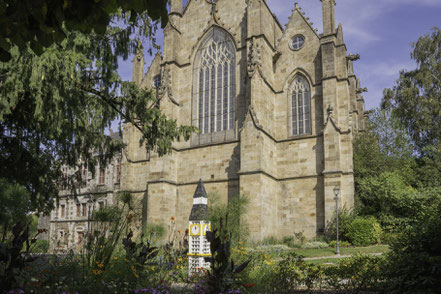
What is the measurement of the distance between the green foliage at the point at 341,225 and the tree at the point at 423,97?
10705 millimetres

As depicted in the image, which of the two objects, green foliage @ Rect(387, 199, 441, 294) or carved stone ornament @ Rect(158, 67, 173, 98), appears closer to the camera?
green foliage @ Rect(387, 199, 441, 294)

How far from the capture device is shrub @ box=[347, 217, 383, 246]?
2027cm

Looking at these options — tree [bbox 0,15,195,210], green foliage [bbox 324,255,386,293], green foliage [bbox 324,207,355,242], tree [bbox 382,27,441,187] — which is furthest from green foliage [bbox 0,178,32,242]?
tree [bbox 382,27,441,187]

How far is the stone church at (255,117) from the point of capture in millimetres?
22875

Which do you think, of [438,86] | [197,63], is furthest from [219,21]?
[438,86]

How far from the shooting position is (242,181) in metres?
22.5

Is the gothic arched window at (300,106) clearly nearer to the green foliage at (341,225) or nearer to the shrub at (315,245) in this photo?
the green foliage at (341,225)

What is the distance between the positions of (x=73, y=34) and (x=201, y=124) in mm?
16904

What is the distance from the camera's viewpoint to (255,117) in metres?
22.9

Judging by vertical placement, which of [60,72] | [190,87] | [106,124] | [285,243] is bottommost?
[285,243]

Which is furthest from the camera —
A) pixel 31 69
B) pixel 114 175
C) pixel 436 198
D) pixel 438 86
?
pixel 114 175

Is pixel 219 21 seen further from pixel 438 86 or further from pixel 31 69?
pixel 31 69

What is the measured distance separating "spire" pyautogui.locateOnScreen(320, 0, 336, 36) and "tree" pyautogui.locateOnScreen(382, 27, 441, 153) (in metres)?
8.94

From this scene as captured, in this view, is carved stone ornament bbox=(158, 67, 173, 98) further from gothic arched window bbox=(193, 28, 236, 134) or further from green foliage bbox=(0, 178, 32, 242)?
green foliage bbox=(0, 178, 32, 242)
